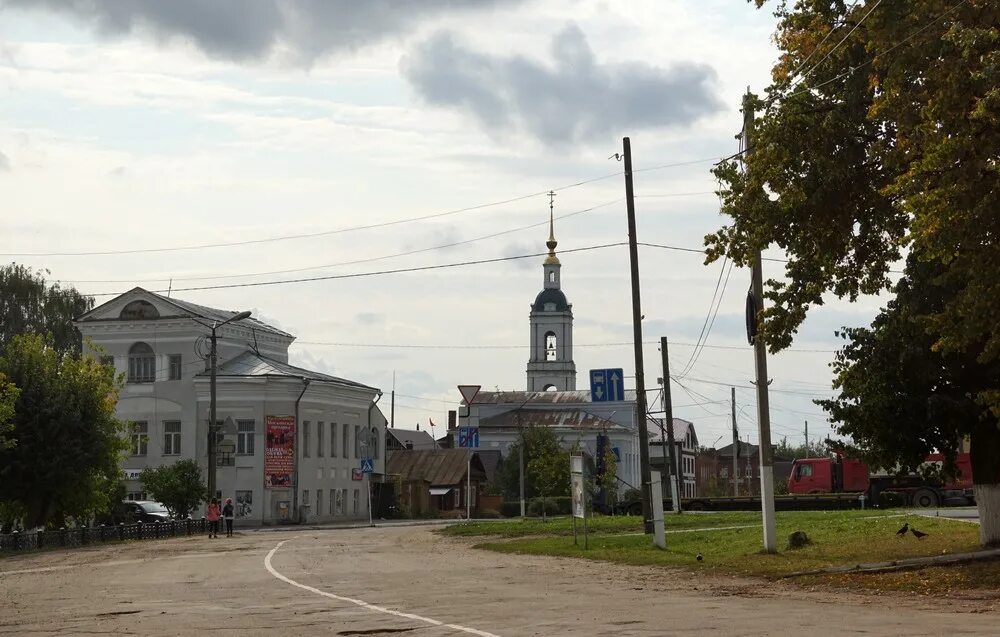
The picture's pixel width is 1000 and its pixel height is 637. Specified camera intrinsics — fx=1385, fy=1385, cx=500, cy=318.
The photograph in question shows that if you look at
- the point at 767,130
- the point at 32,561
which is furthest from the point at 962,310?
the point at 32,561

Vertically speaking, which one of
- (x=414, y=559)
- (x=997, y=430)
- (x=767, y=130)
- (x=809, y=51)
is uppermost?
(x=809, y=51)

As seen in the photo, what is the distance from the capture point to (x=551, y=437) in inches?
3743

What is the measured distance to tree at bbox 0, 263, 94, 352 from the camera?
8462 centimetres

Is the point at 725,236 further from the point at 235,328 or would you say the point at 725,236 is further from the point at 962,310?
the point at 235,328

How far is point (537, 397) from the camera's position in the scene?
14150 centimetres

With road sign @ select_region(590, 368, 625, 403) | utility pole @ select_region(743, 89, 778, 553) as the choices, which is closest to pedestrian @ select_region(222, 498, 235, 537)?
road sign @ select_region(590, 368, 625, 403)

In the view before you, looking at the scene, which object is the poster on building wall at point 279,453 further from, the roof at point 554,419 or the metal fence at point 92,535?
the roof at point 554,419

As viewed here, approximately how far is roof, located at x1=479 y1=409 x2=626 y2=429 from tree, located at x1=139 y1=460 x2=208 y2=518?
208 ft

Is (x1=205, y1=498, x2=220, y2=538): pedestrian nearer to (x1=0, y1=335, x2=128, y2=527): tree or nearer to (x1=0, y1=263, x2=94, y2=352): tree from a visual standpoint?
(x1=0, y1=335, x2=128, y2=527): tree

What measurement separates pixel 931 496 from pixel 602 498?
750 inches

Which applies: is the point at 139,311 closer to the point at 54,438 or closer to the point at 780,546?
the point at 54,438

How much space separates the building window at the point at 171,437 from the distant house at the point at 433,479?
59.6ft

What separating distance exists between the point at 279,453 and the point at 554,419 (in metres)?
61.7

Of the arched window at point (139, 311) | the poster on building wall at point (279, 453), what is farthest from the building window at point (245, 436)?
the arched window at point (139, 311)
